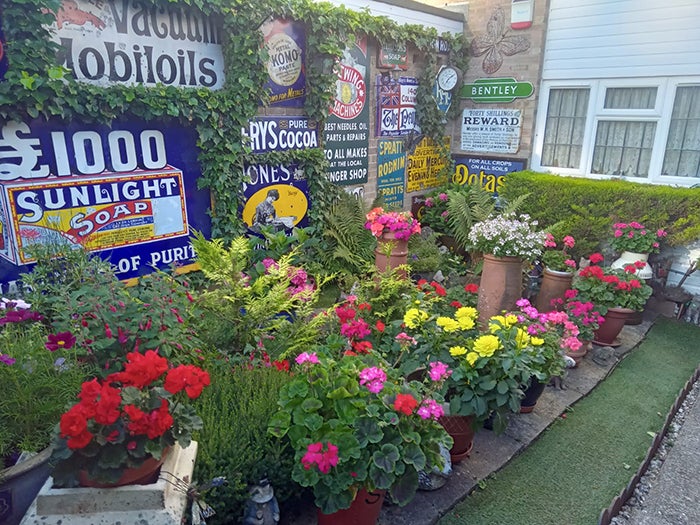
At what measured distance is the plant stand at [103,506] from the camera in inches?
65.7

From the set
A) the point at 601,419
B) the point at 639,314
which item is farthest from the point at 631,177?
the point at 601,419

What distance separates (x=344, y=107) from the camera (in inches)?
242

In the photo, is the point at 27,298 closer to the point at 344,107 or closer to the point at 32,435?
the point at 32,435

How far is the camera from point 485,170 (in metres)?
7.61

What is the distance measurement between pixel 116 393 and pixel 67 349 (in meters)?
0.90

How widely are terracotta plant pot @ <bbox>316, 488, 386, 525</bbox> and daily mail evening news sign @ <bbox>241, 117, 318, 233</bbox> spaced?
3.63 metres

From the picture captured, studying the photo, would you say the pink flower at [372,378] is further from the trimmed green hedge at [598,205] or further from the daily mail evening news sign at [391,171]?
the daily mail evening news sign at [391,171]

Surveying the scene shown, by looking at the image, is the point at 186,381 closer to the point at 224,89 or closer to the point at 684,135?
the point at 224,89

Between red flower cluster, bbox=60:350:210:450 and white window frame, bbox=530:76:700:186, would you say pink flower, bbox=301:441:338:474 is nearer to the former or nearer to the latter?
red flower cluster, bbox=60:350:210:450

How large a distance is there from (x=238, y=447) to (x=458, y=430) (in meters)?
1.39

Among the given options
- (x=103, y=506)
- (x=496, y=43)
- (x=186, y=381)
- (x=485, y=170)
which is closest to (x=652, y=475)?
(x=186, y=381)

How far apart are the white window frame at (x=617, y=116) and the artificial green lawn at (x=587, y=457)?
105 inches

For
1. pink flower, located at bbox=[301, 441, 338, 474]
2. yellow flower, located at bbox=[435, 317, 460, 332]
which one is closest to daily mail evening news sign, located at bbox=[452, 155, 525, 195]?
yellow flower, located at bbox=[435, 317, 460, 332]

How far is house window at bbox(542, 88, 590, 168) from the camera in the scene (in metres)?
6.63
